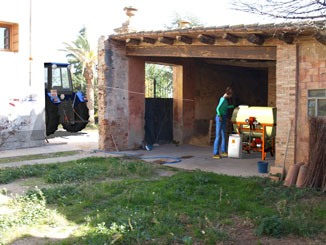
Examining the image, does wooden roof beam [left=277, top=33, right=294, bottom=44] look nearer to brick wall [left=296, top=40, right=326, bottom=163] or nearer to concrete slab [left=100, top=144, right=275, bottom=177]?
brick wall [left=296, top=40, right=326, bottom=163]

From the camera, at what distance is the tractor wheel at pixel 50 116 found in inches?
579

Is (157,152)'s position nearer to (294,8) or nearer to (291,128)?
(291,128)

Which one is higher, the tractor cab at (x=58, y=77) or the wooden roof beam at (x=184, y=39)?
the wooden roof beam at (x=184, y=39)

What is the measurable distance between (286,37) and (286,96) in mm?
1235

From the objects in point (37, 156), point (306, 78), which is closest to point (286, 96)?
point (306, 78)

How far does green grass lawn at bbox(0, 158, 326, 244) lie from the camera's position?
486 centimetres

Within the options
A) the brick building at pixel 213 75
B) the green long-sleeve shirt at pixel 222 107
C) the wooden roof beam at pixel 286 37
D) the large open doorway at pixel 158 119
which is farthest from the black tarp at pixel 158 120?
the wooden roof beam at pixel 286 37

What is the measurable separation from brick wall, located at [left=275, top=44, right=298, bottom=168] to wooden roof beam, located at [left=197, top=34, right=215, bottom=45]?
188 centimetres

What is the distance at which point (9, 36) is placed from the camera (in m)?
12.9

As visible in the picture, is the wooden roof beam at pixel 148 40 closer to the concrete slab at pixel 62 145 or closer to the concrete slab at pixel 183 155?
the concrete slab at pixel 183 155

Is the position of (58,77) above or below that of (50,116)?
above

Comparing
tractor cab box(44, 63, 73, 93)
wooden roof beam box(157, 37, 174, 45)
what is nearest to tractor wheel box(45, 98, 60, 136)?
tractor cab box(44, 63, 73, 93)

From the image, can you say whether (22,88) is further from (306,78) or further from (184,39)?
(306,78)

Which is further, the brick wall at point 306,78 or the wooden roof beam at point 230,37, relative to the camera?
the wooden roof beam at point 230,37
